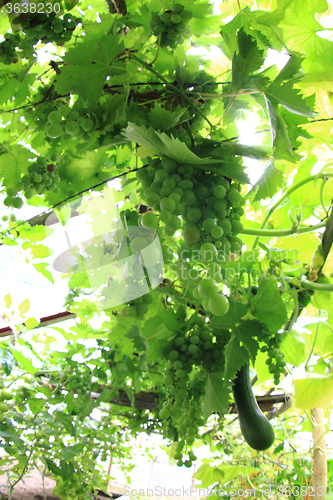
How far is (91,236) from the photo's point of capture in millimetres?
729

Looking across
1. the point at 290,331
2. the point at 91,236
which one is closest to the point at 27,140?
the point at 91,236

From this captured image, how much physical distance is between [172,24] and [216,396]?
66 cm

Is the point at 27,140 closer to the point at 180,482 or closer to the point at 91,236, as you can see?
the point at 91,236

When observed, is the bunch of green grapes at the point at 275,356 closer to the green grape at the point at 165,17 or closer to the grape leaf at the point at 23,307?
the green grape at the point at 165,17

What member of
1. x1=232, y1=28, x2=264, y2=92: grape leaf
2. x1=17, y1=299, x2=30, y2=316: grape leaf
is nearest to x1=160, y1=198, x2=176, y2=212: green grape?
x1=232, y1=28, x2=264, y2=92: grape leaf

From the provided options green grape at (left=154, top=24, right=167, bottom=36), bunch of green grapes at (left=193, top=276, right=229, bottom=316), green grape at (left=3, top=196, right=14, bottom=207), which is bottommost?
bunch of green grapes at (left=193, top=276, right=229, bottom=316)

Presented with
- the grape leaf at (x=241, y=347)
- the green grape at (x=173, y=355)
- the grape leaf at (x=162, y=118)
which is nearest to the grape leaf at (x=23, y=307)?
the green grape at (x=173, y=355)

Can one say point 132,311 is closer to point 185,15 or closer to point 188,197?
point 188,197

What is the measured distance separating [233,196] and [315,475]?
131 centimetres

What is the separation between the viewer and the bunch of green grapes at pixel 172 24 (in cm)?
47
